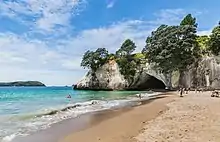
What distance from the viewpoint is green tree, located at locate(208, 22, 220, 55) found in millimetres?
52938

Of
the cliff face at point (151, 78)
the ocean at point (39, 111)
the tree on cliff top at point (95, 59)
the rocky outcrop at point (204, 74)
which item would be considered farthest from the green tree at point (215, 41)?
the tree on cliff top at point (95, 59)

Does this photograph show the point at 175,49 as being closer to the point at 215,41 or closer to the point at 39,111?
the point at 215,41

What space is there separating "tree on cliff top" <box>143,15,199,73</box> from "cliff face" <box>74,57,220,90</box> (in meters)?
2.57

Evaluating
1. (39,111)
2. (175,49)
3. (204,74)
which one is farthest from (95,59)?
(39,111)

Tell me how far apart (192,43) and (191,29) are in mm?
2904

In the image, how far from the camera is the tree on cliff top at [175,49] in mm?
54750

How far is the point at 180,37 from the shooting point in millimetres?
56531

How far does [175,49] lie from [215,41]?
797 centimetres

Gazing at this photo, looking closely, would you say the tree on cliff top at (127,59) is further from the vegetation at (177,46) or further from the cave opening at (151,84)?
the vegetation at (177,46)

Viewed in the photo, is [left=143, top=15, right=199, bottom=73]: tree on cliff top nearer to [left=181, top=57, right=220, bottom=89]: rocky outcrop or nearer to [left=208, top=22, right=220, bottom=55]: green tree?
[left=181, top=57, right=220, bottom=89]: rocky outcrop

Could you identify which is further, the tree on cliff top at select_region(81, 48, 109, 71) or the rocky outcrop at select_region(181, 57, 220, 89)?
the tree on cliff top at select_region(81, 48, 109, 71)

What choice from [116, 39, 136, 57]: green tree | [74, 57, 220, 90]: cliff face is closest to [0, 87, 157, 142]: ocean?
[74, 57, 220, 90]: cliff face

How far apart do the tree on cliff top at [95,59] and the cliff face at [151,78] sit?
163 cm

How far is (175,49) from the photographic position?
5447 cm
